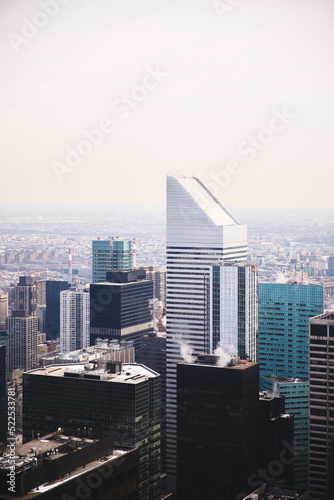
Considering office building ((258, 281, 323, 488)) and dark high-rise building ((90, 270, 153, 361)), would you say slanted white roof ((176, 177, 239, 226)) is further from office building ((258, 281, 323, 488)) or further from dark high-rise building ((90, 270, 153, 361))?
dark high-rise building ((90, 270, 153, 361))

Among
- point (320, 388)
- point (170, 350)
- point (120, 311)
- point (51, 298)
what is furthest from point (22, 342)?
point (320, 388)

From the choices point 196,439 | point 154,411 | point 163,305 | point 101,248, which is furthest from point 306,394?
point 101,248

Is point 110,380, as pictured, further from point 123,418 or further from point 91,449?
point 91,449

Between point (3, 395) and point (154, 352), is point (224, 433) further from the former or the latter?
point (154, 352)

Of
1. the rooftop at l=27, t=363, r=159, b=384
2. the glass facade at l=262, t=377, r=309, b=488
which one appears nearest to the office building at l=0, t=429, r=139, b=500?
the rooftop at l=27, t=363, r=159, b=384

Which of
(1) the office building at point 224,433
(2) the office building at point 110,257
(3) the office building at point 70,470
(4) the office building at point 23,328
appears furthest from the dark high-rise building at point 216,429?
(2) the office building at point 110,257

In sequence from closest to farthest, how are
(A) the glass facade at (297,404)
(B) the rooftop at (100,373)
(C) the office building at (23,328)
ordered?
(B) the rooftop at (100,373), (A) the glass facade at (297,404), (C) the office building at (23,328)

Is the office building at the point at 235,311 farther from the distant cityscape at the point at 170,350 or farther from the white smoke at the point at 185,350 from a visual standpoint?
the white smoke at the point at 185,350
